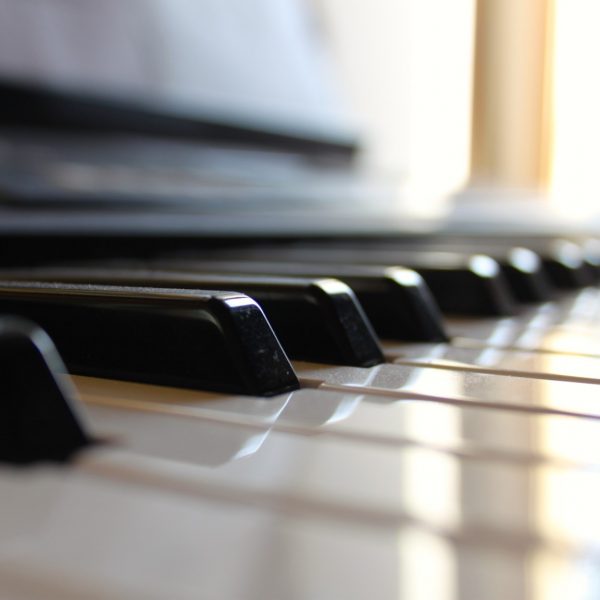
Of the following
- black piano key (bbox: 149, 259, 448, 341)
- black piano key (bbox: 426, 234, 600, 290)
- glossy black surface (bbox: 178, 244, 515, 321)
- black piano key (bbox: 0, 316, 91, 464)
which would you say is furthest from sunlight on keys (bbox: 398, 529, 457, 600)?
black piano key (bbox: 426, 234, 600, 290)

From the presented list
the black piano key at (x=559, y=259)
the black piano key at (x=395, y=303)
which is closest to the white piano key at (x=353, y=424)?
the black piano key at (x=395, y=303)

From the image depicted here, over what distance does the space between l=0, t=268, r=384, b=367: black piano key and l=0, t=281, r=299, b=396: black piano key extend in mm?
71

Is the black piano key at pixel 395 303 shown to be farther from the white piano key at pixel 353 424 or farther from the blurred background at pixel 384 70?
the blurred background at pixel 384 70

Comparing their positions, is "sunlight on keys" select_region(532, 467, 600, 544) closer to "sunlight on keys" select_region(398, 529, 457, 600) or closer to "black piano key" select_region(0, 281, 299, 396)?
"sunlight on keys" select_region(398, 529, 457, 600)

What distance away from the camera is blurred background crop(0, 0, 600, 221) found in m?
1.17

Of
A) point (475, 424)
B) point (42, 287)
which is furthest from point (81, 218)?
point (475, 424)

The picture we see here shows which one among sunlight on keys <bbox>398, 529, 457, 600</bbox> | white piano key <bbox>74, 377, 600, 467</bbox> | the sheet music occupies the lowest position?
white piano key <bbox>74, 377, 600, 467</bbox>

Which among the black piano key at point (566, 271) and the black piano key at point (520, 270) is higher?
the black piano key at point (520, 270)

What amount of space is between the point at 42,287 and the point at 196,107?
773 millimetres

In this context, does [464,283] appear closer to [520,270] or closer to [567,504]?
[520,270]

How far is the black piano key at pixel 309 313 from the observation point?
1.89 feet

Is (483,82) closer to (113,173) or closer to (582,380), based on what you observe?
(113,173)

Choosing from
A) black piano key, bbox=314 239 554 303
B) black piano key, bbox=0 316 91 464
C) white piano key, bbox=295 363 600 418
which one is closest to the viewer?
black piano key, bbox=0 316 91 464

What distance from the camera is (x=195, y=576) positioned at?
254 mm
